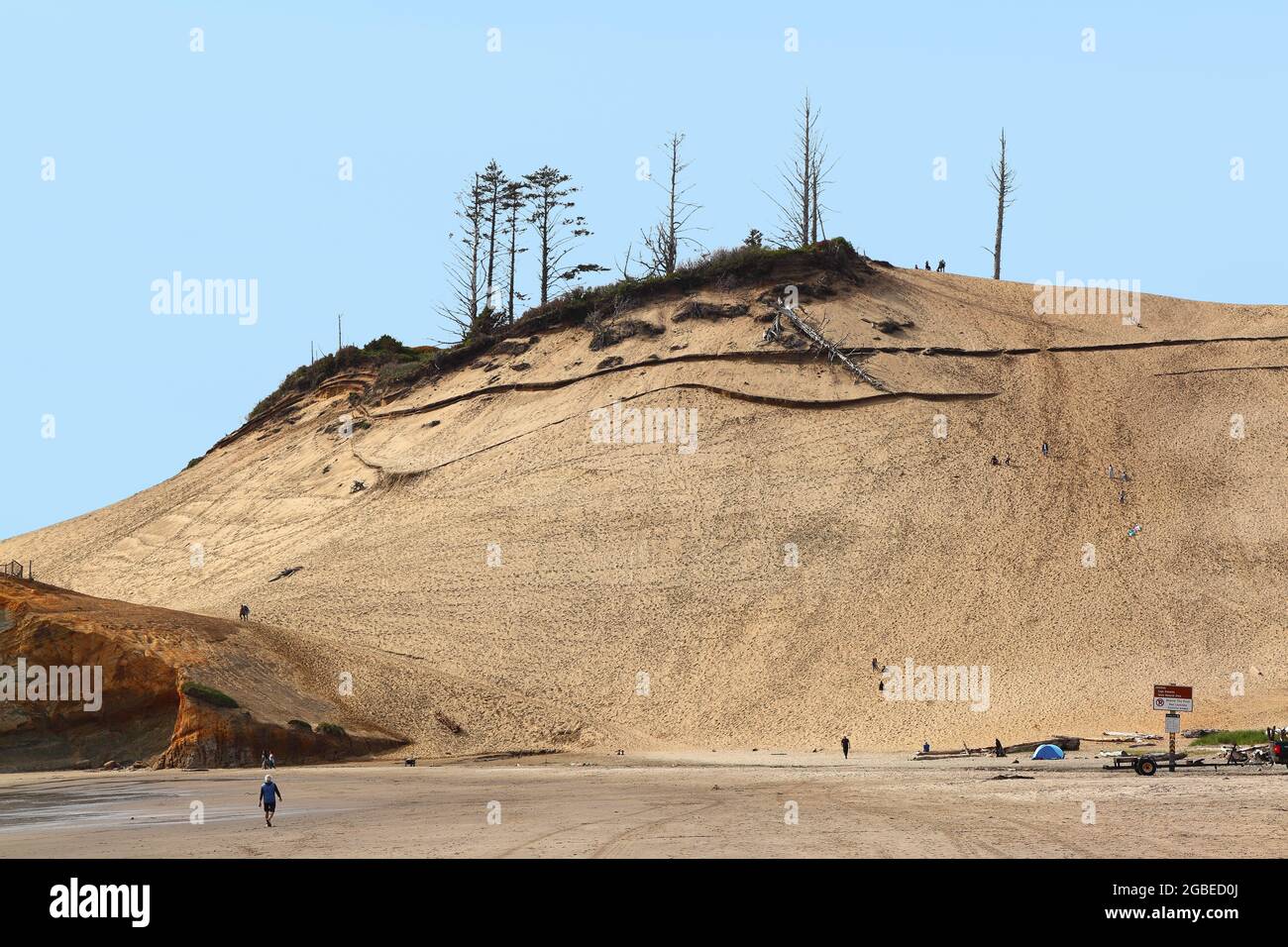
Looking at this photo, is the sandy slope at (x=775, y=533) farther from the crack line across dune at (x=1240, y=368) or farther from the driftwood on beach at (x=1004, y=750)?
the driftwood on beach at (x=1004, y=750)

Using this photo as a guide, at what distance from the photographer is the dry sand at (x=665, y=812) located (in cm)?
1883

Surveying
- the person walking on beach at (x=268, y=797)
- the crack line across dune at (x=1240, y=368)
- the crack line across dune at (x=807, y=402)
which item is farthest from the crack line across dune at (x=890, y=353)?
the person walking on beach at (x=268, y=797)

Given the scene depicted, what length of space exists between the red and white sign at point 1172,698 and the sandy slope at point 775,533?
5.71 m

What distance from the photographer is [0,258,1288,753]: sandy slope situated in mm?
42531

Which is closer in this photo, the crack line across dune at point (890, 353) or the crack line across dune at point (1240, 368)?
the crack line across dune at point (1240, 368)

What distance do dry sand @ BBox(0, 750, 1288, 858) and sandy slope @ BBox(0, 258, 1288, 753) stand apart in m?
8.51

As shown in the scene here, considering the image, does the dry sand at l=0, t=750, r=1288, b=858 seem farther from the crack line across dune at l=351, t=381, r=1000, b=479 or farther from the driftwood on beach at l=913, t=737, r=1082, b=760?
the crack line across dune at l=351, t=381, r=1000, b=479

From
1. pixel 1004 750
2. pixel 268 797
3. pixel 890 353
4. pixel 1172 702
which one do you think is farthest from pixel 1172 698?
pixel 890 353

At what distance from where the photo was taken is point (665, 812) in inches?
925

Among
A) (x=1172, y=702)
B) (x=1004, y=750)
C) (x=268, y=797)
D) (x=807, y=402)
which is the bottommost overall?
(x=1004, y=750)

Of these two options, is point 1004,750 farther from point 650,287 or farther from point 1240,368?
point 650,287

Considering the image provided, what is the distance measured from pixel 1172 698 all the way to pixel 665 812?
14.8 metres

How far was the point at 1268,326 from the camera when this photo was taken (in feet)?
211
